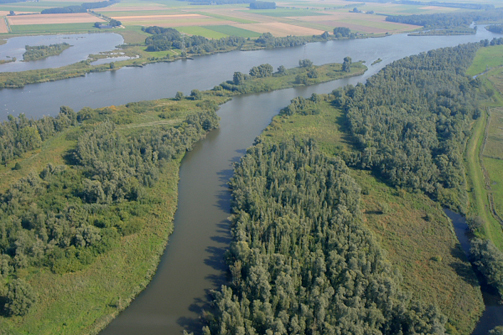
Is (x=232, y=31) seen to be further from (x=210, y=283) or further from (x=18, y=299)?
(x=18, y=299)

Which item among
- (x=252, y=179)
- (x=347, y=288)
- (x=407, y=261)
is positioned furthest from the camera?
(x=252, y=179)

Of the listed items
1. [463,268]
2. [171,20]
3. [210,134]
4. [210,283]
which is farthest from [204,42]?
[463,268]

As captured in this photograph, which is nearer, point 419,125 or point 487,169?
point 487,169

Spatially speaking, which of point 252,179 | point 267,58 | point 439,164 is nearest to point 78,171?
point 252,179

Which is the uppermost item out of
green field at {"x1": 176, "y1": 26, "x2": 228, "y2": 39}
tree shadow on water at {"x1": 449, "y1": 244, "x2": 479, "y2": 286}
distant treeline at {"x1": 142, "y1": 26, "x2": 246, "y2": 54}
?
Answer: green field at {"x1": 176, "y1": 26, "x2": 228, "y2": 39}

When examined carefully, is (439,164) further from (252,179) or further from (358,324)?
(358,324)

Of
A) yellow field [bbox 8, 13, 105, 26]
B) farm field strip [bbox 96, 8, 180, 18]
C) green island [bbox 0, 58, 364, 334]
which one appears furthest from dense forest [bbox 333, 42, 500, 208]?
farm field strip [bbox 96, 8, 180, 18]

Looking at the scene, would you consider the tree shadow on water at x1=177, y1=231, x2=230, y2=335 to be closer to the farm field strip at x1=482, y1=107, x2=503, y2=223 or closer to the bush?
the bush
